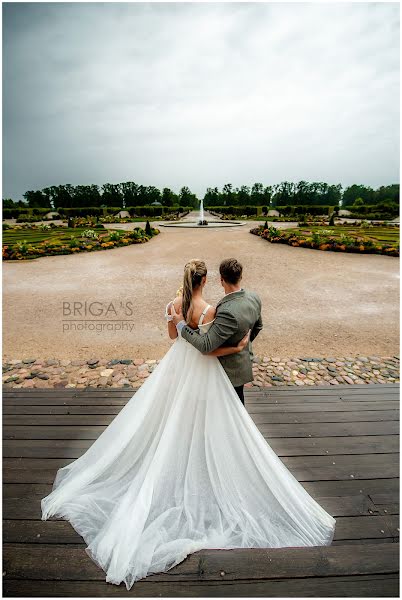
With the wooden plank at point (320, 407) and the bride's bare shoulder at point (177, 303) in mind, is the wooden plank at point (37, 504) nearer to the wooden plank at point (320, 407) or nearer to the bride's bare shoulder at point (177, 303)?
the wooden plank at point (320, 407)

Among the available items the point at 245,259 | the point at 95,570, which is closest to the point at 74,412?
the point at 95,570

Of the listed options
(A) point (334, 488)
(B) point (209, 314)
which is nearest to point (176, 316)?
(B) point (209, 314)

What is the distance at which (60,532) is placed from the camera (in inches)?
78.7

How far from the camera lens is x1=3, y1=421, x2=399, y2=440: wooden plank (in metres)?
2.90

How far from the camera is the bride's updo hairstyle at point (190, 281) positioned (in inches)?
78.4

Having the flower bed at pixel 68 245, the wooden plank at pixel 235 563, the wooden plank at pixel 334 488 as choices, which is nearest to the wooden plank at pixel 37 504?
the wooden plank at pixel 334 488

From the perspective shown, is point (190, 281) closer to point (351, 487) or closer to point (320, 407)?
point (351, 487)

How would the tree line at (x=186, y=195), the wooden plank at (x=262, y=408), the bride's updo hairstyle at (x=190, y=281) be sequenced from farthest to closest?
the tree line at (x=186, y=195), the wooden plank at (x=262, y=408), the bride's updo hairstyle at (x=190, y=281)

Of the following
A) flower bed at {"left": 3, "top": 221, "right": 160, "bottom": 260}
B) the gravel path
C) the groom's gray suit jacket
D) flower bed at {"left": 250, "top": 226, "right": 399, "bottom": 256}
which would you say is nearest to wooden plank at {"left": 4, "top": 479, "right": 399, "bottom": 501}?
the groom's gray suit jacket

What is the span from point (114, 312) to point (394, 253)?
11.2 m

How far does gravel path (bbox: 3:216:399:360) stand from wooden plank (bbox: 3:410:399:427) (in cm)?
168

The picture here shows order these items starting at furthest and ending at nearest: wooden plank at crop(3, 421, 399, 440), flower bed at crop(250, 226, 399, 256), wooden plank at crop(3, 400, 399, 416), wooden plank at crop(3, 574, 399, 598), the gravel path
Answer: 1. flower bed at crop(250, 226, 399, 256)
2. the gravel path
3. wooden plank at crop(3, 400, 399, 416)
4. wooden plank at crop(3, 421, 399, 440)
5. wooden plank at crop(3, 574, 399, 598)

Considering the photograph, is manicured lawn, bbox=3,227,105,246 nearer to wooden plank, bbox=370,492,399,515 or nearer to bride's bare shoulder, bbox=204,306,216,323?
bride's bare shoulder, bbox=204,306,216,323

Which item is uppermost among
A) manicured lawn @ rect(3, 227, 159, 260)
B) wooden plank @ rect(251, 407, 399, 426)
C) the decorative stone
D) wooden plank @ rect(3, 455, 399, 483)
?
manicured lawn @ rect(3, 227, 159, 260)
